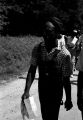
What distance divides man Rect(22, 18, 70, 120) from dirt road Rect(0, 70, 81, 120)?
3105 mm

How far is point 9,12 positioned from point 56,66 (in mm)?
40601

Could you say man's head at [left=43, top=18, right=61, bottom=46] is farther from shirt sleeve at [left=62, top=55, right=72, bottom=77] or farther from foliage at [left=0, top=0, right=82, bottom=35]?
foliage at [left=0, top=0, right=82, bottom=35]

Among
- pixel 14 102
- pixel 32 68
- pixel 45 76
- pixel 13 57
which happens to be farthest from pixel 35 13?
pixel 45 76

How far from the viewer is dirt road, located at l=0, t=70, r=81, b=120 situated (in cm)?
822

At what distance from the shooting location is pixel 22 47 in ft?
68.6

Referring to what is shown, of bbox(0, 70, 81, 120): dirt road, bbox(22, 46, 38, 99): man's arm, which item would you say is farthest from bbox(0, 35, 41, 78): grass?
bbox(22, 46, 38, 99): man's arm

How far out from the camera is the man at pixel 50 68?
187 inches

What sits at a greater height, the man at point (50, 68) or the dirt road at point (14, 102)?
the man at point (50, 68)

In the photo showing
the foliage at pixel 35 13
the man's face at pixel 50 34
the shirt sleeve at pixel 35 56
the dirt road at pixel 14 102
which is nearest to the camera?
the man's face at pixel 50 34

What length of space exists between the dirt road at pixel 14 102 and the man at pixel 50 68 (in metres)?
3.11

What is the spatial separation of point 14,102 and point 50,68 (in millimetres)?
5125

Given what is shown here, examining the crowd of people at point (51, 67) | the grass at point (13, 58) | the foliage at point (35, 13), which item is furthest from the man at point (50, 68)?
the foliage at point (35, 13)

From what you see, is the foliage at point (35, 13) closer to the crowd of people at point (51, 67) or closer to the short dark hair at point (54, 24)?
the crowd of people at point (51, 67)

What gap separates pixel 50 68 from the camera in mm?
4797
